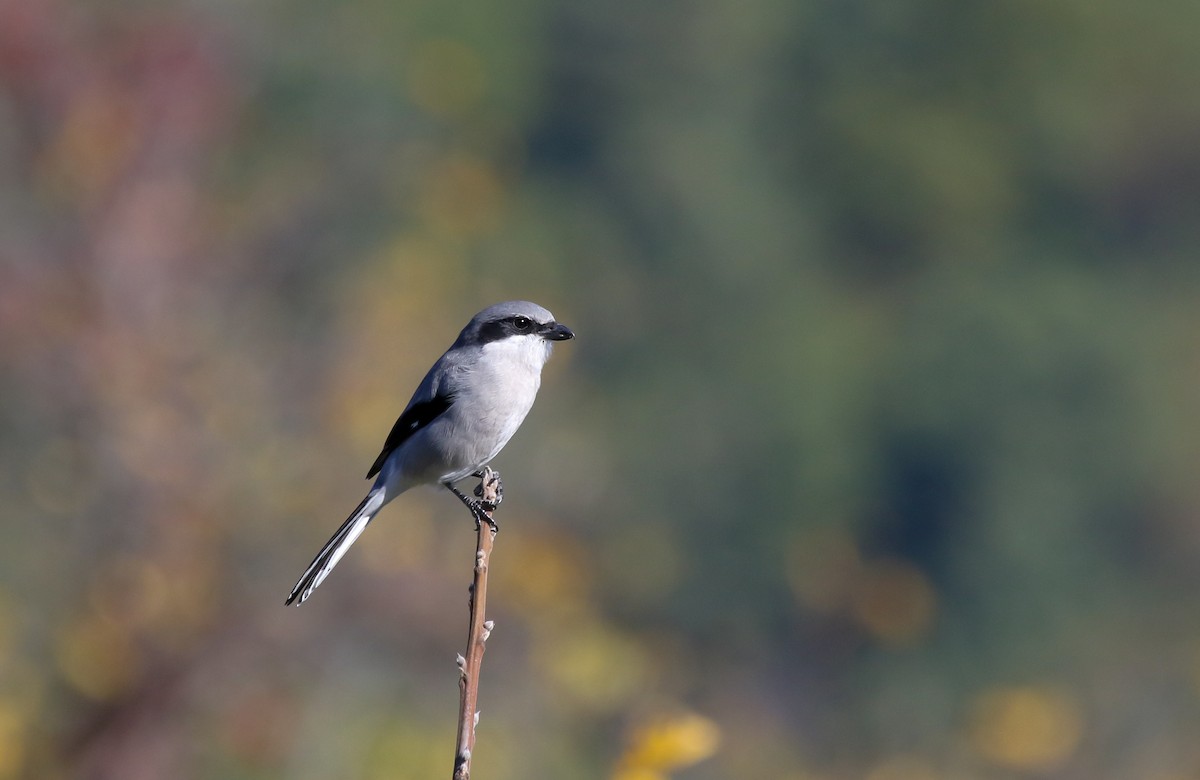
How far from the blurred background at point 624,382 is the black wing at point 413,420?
0.98m

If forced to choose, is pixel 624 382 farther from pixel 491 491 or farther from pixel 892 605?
pixel 491 491

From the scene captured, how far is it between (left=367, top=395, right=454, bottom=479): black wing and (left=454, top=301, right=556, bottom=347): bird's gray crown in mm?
168

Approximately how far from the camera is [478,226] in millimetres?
11336

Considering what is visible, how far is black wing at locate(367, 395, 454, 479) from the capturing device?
3.38 metres

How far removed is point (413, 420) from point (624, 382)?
13459 millimetres

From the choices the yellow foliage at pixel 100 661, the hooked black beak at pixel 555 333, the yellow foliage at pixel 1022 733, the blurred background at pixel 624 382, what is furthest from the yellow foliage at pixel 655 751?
the yellow foliage at pixel 1022 733

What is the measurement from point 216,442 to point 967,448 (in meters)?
13.2

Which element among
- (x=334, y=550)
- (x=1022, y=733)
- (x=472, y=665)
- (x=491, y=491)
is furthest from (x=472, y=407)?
(x=1022, y=733)

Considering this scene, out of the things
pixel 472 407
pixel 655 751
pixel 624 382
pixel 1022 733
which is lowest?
pixel 655 751

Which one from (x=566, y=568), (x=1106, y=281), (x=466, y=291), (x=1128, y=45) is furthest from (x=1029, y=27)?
(x=566, y=568)

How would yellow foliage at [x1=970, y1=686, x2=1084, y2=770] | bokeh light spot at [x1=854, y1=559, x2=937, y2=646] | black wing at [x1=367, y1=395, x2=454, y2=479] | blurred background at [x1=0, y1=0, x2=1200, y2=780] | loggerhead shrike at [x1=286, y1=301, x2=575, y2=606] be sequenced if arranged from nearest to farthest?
1. loggerhead shrike at [x1=286, y1=301, x2=575, y2=606]
2. black wing at [x1=367, y1=395, x2=454, y2=479]
3. blurred background at [x1=0, y1=0, x2=1200, y2=780]
4. yellow foliage at [x1=970, y1=686, x2=1084, y2=770]
5. bokeh light spot at [x1=854, y1=559, x2=937, y2=646]

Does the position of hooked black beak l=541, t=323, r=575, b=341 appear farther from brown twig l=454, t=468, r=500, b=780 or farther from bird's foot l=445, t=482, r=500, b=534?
brown twig l=454, t=468, r=500, b=780

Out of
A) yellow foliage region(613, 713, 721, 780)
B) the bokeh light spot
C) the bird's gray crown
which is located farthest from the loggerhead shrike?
the bokeh light spot

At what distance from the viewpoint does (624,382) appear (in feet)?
55.3
